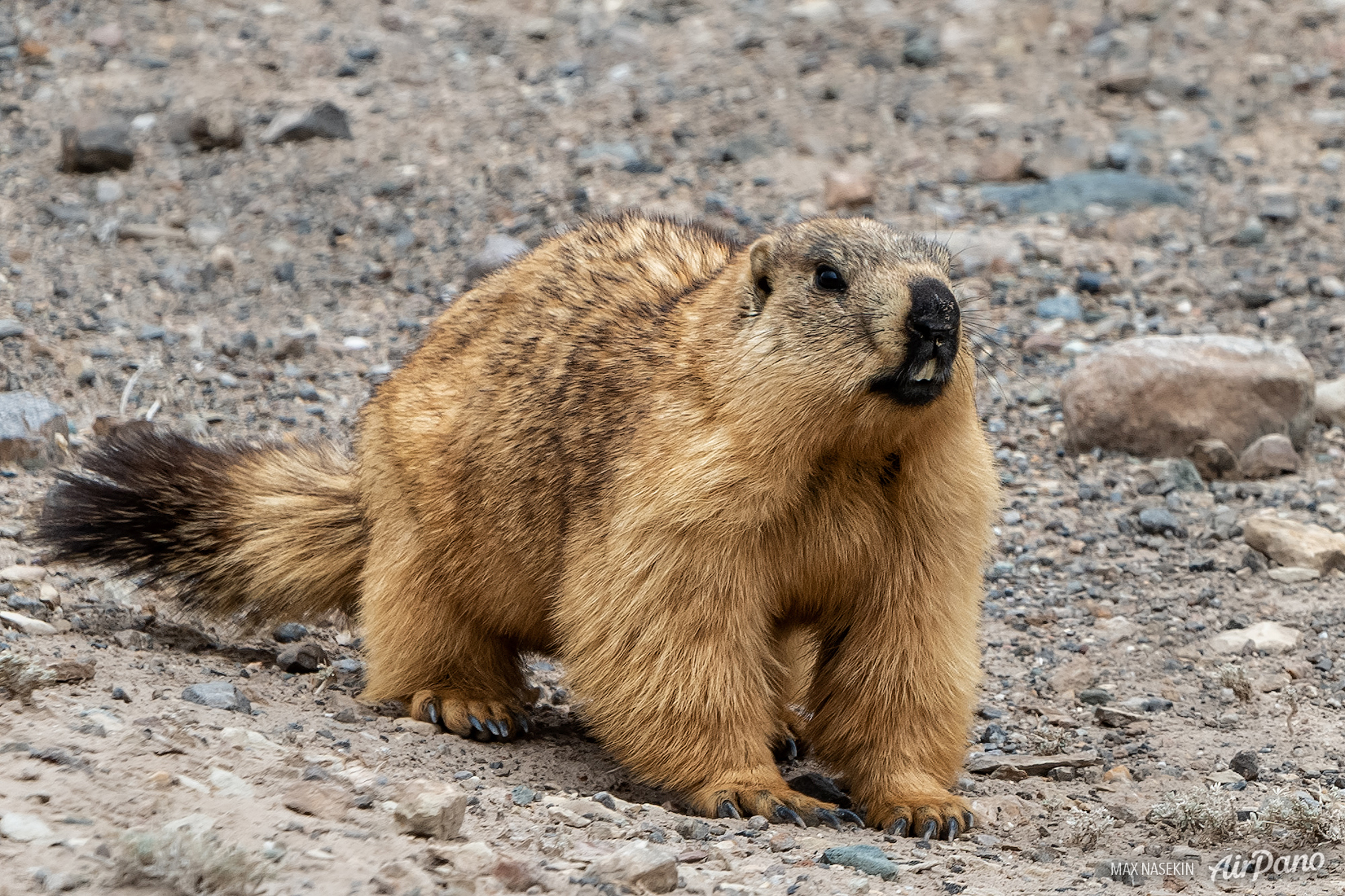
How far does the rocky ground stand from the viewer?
4.96 meters

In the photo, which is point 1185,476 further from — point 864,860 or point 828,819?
point 864,860

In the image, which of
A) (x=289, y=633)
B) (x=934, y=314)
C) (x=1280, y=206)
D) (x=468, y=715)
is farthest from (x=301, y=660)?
(x=1280, y=206)

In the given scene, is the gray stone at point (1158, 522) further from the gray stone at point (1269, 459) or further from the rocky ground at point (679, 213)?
the gray stone at point (1269, 459)

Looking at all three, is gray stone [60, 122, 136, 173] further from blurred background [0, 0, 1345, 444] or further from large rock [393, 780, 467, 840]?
large rock [393, 780, 467, 840]

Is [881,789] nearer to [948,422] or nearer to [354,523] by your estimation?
[948,422]

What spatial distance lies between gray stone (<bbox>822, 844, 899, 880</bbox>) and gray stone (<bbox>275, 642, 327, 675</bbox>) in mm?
2990

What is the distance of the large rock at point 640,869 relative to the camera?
175 inches

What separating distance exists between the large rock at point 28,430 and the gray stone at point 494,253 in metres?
3.52

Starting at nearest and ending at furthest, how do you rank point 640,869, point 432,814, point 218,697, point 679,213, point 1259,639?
point 640,869 < point 432,814 < point 218,697 < point 1259,639 < point 679,213

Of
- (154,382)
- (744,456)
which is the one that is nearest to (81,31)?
(154,382)

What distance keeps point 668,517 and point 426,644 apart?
5.64 ft

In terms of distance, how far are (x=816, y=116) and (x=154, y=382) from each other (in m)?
6.45

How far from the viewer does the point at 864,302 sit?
5.50 m

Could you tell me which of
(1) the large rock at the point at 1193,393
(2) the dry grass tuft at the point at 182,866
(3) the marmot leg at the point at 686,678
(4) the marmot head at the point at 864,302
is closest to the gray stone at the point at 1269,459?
(1) the large rock at the point at 1193,393
